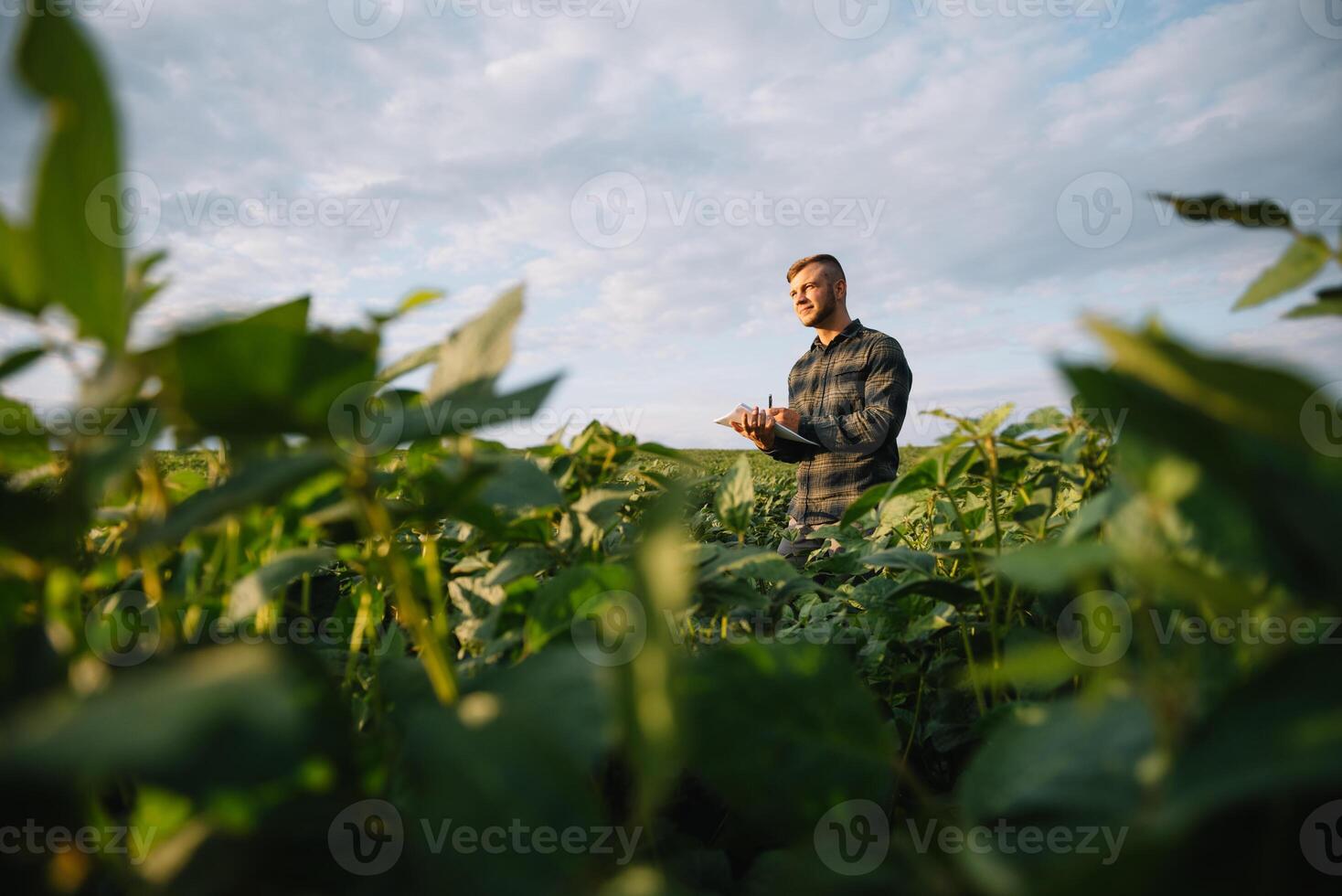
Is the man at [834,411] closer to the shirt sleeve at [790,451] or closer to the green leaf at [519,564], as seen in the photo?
the shirt sleeve at [790,451]

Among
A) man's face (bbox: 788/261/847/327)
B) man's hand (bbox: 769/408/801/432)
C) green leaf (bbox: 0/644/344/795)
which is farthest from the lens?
man's face (bbox: 788/261/847/327)

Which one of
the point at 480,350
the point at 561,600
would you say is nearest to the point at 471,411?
the point at 480,350

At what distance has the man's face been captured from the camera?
5035mm

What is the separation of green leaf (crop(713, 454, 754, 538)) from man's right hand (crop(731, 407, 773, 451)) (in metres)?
3.08

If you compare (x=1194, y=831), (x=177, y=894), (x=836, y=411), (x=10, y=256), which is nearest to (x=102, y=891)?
(x=177, y=894)

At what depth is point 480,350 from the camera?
18.7 inches

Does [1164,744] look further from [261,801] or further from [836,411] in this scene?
[836,411]

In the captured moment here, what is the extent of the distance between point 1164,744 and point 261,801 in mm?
377

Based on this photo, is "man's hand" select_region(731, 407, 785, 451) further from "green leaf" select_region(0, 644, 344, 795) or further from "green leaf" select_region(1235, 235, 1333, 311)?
"green leaf" select_region(0, 644, 344, 795)

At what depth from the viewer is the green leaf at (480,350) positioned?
459 millimetres

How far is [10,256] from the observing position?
35 cm

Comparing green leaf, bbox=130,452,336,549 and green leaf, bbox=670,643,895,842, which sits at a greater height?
green leaf, bbox=130,452,336,549

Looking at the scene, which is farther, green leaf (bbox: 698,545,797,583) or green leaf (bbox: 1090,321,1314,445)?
green leaf (bbox: 698,545,797,583)

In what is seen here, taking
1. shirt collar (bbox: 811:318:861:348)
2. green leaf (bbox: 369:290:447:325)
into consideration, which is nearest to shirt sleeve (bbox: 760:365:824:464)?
shirt collar (bbox: 811:318:861:348)
